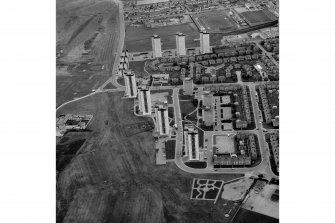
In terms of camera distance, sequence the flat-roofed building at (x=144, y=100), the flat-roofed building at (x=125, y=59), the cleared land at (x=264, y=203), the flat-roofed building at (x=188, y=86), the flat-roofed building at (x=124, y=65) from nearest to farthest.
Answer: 1. the cleared land at (x=264, y=203)
2. the flat-roofed building at (x=144, y=100)
3. the flat-roofed building at (x=188, y=86)
4. the flat-roofed building at (x=124, y=65)
5. the flat-roofed building at (x=125, y=59)

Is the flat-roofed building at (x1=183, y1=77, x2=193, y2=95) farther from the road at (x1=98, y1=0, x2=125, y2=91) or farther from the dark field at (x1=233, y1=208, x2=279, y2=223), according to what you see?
the dark field at (x1=233, y1=208, x2=279, y2=223)

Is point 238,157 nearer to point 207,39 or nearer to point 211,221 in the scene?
point 211,221

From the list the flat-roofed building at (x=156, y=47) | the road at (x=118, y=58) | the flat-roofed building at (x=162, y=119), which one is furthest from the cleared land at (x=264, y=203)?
the flat-roofed building at (x=156, y=47)

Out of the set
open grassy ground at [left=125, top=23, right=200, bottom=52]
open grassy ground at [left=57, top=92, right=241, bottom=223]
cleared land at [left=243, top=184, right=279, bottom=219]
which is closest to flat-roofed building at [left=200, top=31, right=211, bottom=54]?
open grassy ground at [left=125, top=23, right=200, bottom=52]

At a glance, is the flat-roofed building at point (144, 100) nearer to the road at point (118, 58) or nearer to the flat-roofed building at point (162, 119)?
the flat-roofed building at point (162, 119)

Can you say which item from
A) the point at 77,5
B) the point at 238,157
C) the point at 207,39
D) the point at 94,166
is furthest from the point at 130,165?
the point at 77,5

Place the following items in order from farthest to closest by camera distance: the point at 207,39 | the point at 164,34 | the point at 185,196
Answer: the point at 164,34
the point at 207,39
the point at 185,196
